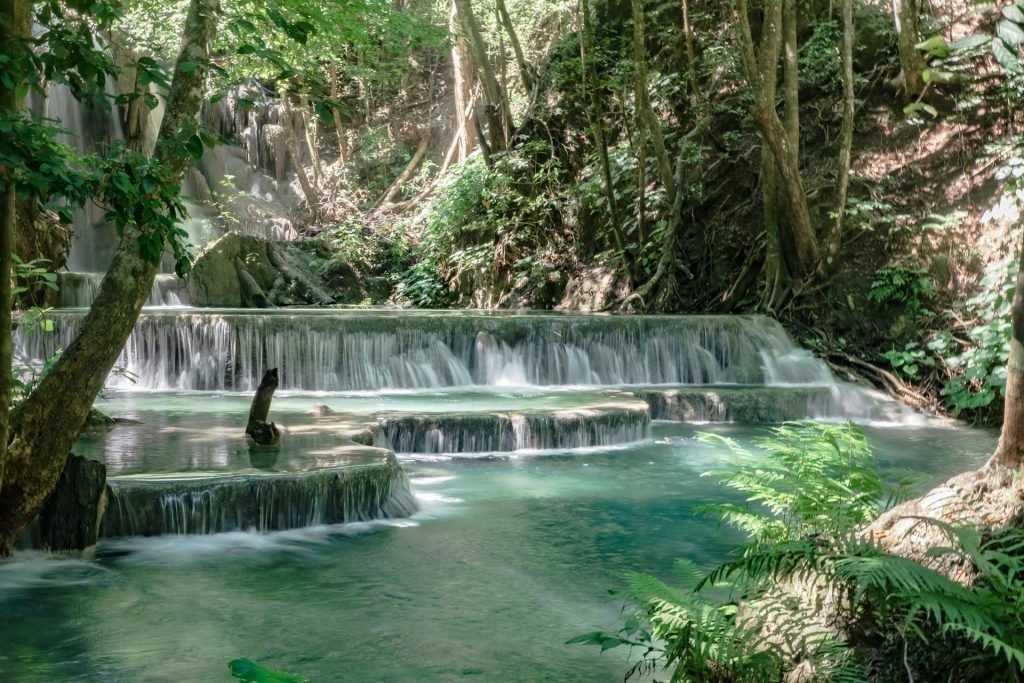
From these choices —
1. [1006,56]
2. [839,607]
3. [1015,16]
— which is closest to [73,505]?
[839,607]

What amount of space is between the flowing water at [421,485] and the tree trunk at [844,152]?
151cm

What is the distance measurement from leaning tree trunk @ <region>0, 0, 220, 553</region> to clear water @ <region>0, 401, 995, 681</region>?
59 cm

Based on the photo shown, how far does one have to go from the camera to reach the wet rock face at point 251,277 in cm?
1966

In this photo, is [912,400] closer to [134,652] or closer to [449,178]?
[134,652]

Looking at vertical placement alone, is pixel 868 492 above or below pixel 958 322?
below

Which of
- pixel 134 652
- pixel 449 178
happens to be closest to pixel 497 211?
pixel 449 178

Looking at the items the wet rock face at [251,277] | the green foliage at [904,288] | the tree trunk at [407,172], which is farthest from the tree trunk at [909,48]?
the tree trunk at [407,172]

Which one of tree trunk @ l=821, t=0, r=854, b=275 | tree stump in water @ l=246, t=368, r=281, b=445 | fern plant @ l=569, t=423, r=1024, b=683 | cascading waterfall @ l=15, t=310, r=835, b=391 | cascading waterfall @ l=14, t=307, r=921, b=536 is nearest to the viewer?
fern plant @ l=569, t=423, r=1024, b=683

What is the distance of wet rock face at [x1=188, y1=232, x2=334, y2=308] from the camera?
19656 mm

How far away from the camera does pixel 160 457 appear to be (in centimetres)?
764

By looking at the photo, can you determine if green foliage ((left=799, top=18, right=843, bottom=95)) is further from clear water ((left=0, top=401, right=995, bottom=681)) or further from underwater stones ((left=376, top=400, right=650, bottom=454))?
clear water ((left=0, top=401, right=995, bottom=681))

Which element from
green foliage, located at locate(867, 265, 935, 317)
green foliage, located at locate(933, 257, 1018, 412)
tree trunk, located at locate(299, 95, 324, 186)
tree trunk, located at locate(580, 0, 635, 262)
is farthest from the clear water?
tree trunk, located at locate(299, 95, 324, 186)

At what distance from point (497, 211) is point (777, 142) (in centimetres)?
777

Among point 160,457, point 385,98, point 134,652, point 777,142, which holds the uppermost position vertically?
point 385,98
